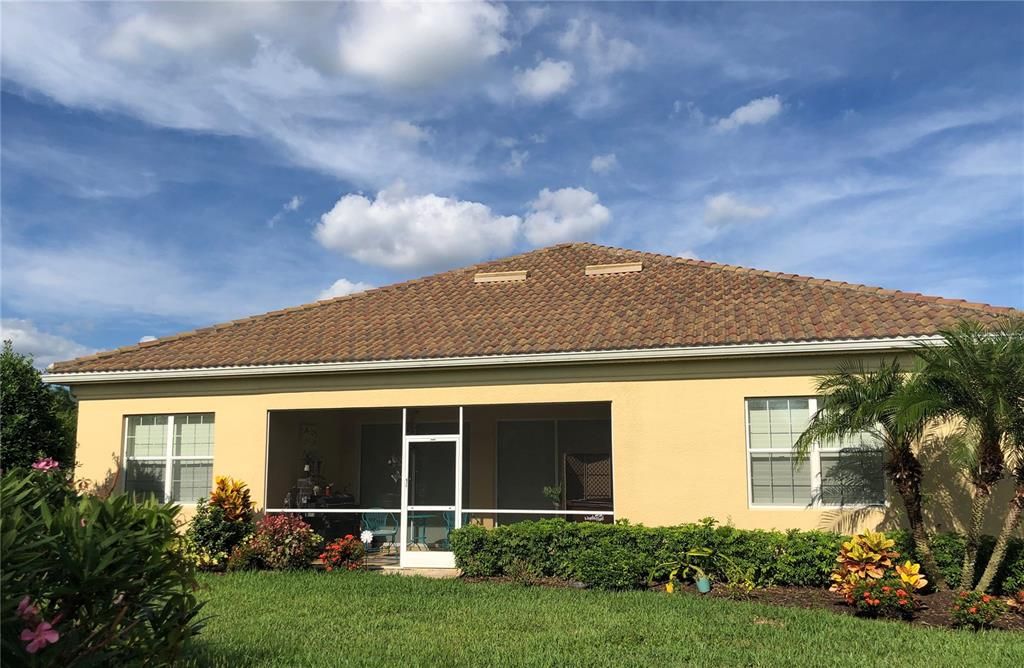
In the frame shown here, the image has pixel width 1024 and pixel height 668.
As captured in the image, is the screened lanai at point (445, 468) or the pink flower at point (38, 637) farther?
the screened lanai at point (445, 468)

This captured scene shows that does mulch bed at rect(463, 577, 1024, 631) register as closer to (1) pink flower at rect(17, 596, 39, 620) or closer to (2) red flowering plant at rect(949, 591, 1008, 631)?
(2) red flowering plant at rect(949, 591, 1008, 631)

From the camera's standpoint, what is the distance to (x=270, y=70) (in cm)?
1182

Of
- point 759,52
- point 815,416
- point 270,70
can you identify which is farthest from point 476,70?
point 815,416

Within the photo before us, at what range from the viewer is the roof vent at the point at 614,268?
1716 centimetres

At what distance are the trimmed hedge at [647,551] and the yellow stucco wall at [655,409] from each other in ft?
2.06

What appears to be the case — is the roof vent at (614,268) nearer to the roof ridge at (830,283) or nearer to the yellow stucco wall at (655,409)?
the roof ridge at (830,283)

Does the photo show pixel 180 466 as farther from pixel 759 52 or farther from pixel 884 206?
pixel 884 206

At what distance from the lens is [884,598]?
30.2 ft

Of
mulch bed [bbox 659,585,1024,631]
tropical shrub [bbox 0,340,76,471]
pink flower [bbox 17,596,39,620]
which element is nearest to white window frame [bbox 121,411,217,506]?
tropical shrub [bbox 0,340,76,471]

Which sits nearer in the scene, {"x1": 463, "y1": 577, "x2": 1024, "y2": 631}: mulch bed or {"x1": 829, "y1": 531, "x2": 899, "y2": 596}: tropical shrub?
{"x1": 463, "y1": 577, "x2": 1024, "y2": 631}: mulch bed

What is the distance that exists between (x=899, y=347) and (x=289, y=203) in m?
10.7

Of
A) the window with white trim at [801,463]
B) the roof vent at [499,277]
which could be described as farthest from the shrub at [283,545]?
the roof vent at [499,277]

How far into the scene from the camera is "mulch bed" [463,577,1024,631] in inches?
358

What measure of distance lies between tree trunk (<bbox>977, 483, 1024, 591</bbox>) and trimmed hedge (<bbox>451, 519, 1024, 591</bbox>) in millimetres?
508
